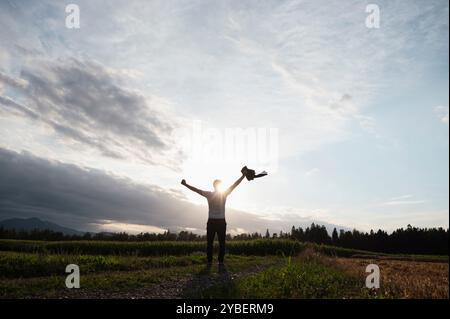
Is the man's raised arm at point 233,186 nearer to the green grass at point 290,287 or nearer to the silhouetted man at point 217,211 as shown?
the silhouetted man at point 217,211

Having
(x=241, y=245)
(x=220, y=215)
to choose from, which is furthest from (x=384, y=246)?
(x=220, y=215)

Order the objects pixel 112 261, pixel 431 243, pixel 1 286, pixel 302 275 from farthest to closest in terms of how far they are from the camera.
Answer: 1. pixel 431 243
2. pixel 112 261
3. pixel 302 275
4. pixel 1 286

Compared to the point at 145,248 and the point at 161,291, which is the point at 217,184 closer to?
the point at 161,291

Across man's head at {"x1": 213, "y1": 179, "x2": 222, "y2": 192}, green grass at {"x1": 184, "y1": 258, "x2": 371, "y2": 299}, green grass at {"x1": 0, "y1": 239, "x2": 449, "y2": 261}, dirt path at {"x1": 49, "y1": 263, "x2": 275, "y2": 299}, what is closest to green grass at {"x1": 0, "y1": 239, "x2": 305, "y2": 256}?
green grass at {"x1": 0, "y1": 239, "x2": 449, "y2": 261}

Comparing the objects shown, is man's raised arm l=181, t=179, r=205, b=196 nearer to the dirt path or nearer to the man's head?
the man's head

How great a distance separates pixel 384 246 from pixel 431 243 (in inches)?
514

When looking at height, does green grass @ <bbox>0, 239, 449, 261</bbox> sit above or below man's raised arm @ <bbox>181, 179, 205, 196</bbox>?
below

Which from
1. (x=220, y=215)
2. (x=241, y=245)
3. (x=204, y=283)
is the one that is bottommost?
(x=241, y=245)

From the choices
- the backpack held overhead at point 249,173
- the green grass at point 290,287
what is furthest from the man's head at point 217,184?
the green grass at point 290,287

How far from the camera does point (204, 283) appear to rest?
1123cm

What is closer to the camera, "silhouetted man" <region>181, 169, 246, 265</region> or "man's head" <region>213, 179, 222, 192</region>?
"silhouetted man" <region>181, 169, 246, 265</region>

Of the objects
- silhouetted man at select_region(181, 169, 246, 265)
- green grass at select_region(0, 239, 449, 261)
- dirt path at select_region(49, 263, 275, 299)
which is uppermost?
silhouetted man at select_region(181, 169, 246, 265)

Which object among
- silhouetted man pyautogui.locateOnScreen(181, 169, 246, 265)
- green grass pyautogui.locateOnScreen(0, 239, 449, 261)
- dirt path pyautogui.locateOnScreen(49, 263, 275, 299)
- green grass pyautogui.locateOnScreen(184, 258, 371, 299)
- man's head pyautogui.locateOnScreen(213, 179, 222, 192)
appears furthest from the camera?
green grass pyautogui.locateOnScreen(0, 239, 449, 261)
